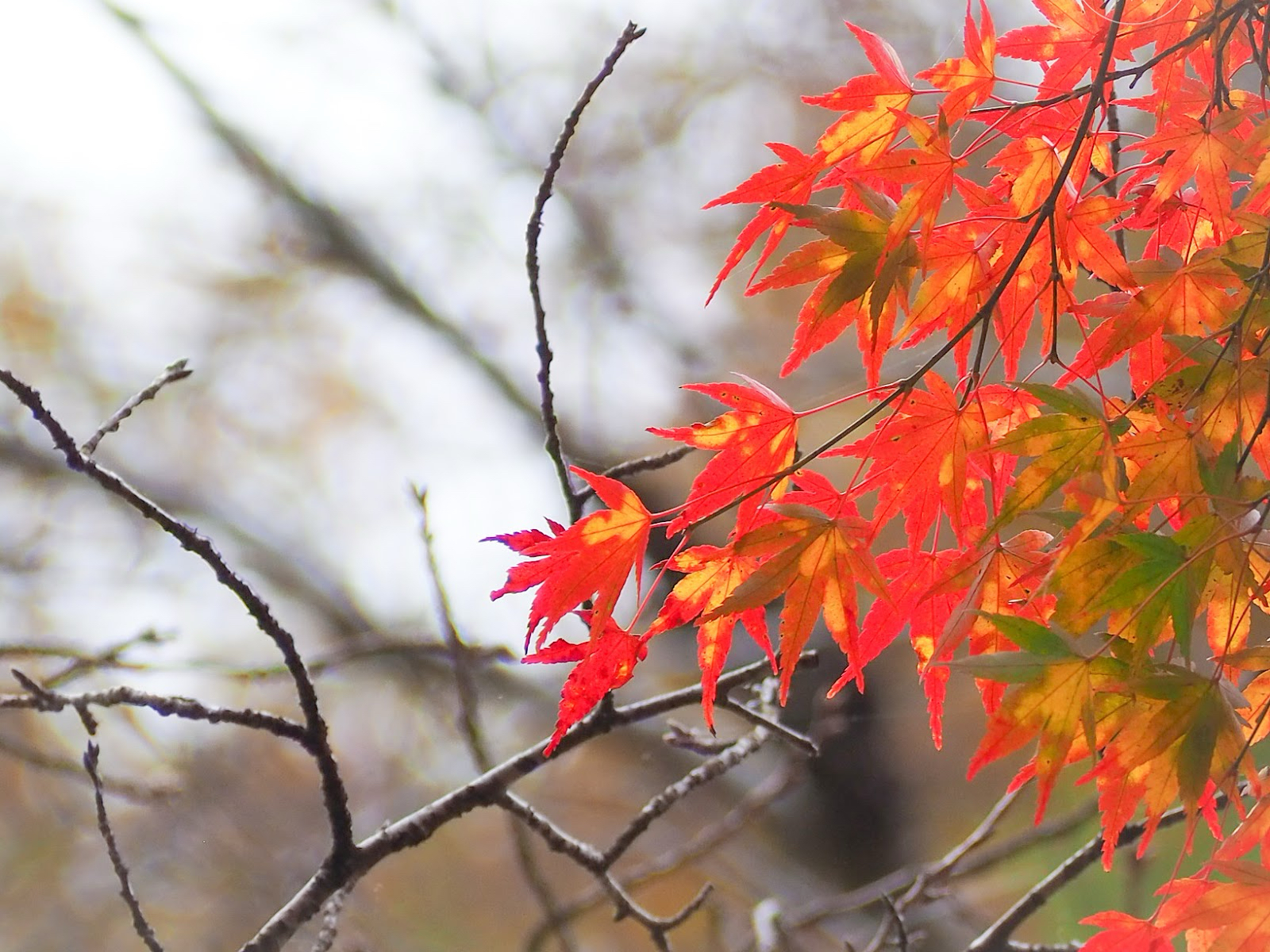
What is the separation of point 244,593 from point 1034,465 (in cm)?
30

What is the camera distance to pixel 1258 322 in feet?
1.00

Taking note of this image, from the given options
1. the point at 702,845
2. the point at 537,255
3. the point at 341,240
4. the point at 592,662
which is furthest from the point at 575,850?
→ the point at 341,240

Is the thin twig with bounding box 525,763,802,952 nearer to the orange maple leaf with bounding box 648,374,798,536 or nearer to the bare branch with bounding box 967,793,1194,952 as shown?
the bare branch with bounding box 967,793,1194,952

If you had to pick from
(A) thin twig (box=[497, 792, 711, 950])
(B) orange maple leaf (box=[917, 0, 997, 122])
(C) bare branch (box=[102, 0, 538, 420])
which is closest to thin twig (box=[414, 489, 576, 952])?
(A) thin twig (box=[497, 792, 711, 950])

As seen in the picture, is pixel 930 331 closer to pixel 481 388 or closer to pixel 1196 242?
pixel 1196 242

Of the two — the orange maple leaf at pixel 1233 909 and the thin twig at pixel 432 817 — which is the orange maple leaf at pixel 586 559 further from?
the orange maple leaf at pixel 1233 909

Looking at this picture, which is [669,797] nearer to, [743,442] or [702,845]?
[743,442]

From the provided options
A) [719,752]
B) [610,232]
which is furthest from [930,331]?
[610,232]

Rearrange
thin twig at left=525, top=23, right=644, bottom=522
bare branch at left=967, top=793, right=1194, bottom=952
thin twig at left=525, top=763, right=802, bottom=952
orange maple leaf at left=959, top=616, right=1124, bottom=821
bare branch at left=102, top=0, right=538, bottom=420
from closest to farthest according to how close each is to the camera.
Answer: orange maple leaf at left=959, top=616, right=1124, bottom=821 → thin twig at left=525, top=23, right=644, bottom=522 → bare branch at left=967, top=793, right=1194, bottom=952 → thin twig at left=525, top=763, right=802, bottom=952 → bare branch at left=102, top=0, right=538, bottom=420

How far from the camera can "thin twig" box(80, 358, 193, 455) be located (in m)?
0.34

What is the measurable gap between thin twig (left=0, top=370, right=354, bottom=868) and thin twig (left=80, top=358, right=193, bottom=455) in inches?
0.4

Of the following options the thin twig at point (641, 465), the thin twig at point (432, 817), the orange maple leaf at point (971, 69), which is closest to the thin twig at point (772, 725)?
the thin twig at point (432, 817)

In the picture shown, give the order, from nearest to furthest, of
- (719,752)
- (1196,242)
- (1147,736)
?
(1147,736)
(1196,242)
(719,752)

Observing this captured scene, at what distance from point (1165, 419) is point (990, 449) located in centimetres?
8
